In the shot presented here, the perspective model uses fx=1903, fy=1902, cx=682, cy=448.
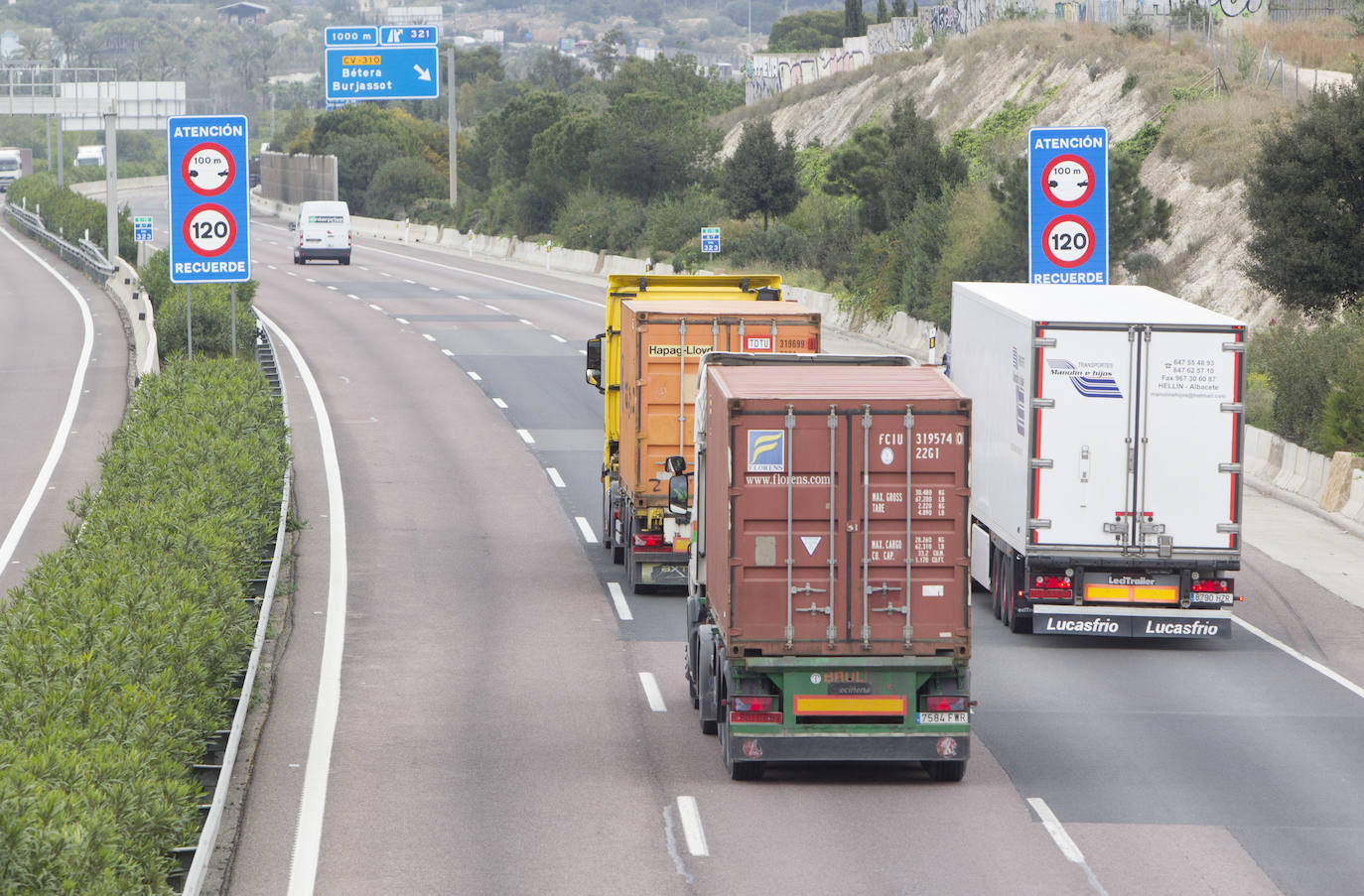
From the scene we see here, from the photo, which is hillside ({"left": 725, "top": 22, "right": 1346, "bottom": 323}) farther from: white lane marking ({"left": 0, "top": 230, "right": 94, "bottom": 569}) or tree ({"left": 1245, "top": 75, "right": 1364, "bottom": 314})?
white lane marking ({"left": 0, "top": 230, "right": 94, "bottom": 569})

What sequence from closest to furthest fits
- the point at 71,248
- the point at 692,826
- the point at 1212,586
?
the point at 692,826 → the point at 1212,586 → the point at 71,248

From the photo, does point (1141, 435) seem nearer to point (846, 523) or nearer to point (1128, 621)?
point (1128, 621)

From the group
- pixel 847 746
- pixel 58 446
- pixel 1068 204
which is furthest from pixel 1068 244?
pixel 58 446

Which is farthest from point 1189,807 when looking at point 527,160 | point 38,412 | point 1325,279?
point 527,160

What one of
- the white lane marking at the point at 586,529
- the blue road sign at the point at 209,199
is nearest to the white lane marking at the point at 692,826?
the white lane marking at the point at 586,529

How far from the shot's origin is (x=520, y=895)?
40.5 ft

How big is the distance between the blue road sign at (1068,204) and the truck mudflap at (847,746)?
11.3m

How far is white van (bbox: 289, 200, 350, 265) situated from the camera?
75938mm

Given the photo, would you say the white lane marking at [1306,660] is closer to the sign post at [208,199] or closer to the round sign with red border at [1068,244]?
the round sign with red border at [1068,244]

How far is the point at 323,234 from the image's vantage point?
7594 centimetres

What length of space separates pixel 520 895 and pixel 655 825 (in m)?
1.78

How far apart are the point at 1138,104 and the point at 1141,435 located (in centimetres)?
4821

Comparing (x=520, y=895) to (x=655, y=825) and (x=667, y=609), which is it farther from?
(x=667, y=609)

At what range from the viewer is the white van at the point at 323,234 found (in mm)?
75938
